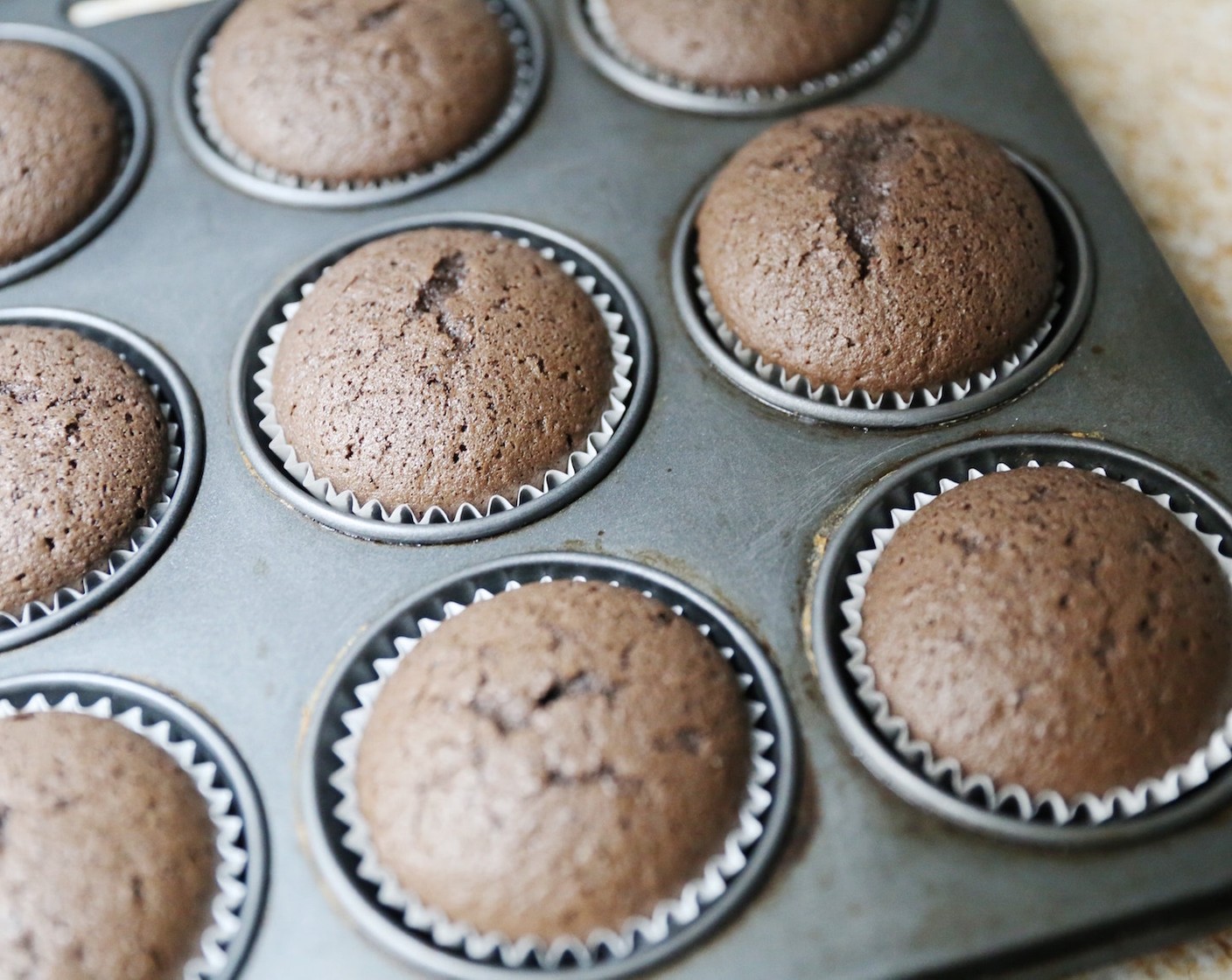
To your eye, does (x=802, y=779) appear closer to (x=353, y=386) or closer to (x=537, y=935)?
(x=537, y=935)

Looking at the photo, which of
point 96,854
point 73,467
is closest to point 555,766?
point 96,854

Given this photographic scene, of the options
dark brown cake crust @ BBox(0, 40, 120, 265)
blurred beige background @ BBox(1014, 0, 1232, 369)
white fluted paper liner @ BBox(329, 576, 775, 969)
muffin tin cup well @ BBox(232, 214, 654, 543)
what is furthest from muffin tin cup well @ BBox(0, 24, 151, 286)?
blurred beige background @ BBox(1014, 0, 1232, 369)

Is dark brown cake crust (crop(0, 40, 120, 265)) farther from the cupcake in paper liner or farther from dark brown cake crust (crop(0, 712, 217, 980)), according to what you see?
dark brown cake crust (crop(0, 712, 217, 980))

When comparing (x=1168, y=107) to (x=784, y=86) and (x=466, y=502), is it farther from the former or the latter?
(x=466, y=502)

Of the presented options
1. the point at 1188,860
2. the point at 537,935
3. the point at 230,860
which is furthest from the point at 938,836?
the point at 230,860

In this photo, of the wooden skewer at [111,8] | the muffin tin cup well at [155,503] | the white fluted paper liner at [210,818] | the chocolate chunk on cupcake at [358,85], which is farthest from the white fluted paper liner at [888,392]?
the wooden skewer at [111,8]

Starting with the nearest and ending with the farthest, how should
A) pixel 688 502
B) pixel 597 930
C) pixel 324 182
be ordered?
pixel 597 930 → pixel 688 502 → pixel 324 182
